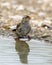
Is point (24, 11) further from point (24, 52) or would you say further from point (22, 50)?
point (24, 52)

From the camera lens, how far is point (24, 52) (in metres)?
8.63

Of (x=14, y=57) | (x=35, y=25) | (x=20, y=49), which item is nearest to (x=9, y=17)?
(x=35, y=25)

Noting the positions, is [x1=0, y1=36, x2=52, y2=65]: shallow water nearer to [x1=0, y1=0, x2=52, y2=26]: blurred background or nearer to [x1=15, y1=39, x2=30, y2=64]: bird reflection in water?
[x1=15, y1=39, x2=30, y2=64]: bird reflection in water

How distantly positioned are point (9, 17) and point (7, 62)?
4.57 meters

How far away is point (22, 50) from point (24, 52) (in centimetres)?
18

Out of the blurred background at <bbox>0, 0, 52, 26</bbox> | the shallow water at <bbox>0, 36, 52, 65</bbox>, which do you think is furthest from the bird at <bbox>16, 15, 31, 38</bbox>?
the blurred background at <bbox>0, 0, 52, 26</bbox>

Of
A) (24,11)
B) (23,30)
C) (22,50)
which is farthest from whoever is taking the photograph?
(24,11)

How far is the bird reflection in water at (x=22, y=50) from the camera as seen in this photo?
8.07 metres

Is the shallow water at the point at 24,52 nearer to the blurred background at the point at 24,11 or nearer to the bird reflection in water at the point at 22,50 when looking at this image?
the bird reflection in water at the point at 22,50

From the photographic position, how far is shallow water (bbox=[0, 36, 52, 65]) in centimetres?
778

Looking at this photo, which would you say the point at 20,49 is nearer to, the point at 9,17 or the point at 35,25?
the point at 35,25

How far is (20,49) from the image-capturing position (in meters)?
8.85

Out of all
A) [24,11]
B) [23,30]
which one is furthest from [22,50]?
[24,11]

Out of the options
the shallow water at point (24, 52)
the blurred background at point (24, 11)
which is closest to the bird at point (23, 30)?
the shallow water at point (24, 52)
